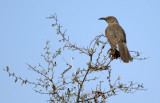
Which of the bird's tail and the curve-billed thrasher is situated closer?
the bird's tail

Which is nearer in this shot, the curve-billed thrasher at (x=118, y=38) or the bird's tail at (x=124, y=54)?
the bird's tail at (x=124, y=54)

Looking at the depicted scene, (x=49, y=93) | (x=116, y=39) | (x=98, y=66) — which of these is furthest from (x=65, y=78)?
(x=116, y=39)

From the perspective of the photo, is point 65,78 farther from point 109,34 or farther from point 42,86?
point 109,34

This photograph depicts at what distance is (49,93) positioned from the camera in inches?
192

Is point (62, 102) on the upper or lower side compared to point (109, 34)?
lower

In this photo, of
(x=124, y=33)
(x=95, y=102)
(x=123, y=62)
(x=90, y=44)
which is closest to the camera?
(x=95, y=102)

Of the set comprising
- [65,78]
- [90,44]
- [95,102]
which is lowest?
[95,102]

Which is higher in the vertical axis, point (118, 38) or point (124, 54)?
point (118, 38)

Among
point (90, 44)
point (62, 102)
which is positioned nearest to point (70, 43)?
point (90, 44)

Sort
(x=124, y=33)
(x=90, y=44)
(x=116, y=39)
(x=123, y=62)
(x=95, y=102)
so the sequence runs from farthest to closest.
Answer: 1. (x=124, y=33)
2. (x=116, y=39)
3. (x=123, y=62)
4. (x=90, y=44)
5. (x=95, y=102)

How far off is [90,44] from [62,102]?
1.20 meters

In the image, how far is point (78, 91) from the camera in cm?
454

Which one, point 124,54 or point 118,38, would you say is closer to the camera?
point 124,54

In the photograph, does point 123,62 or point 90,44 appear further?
point 123,62
